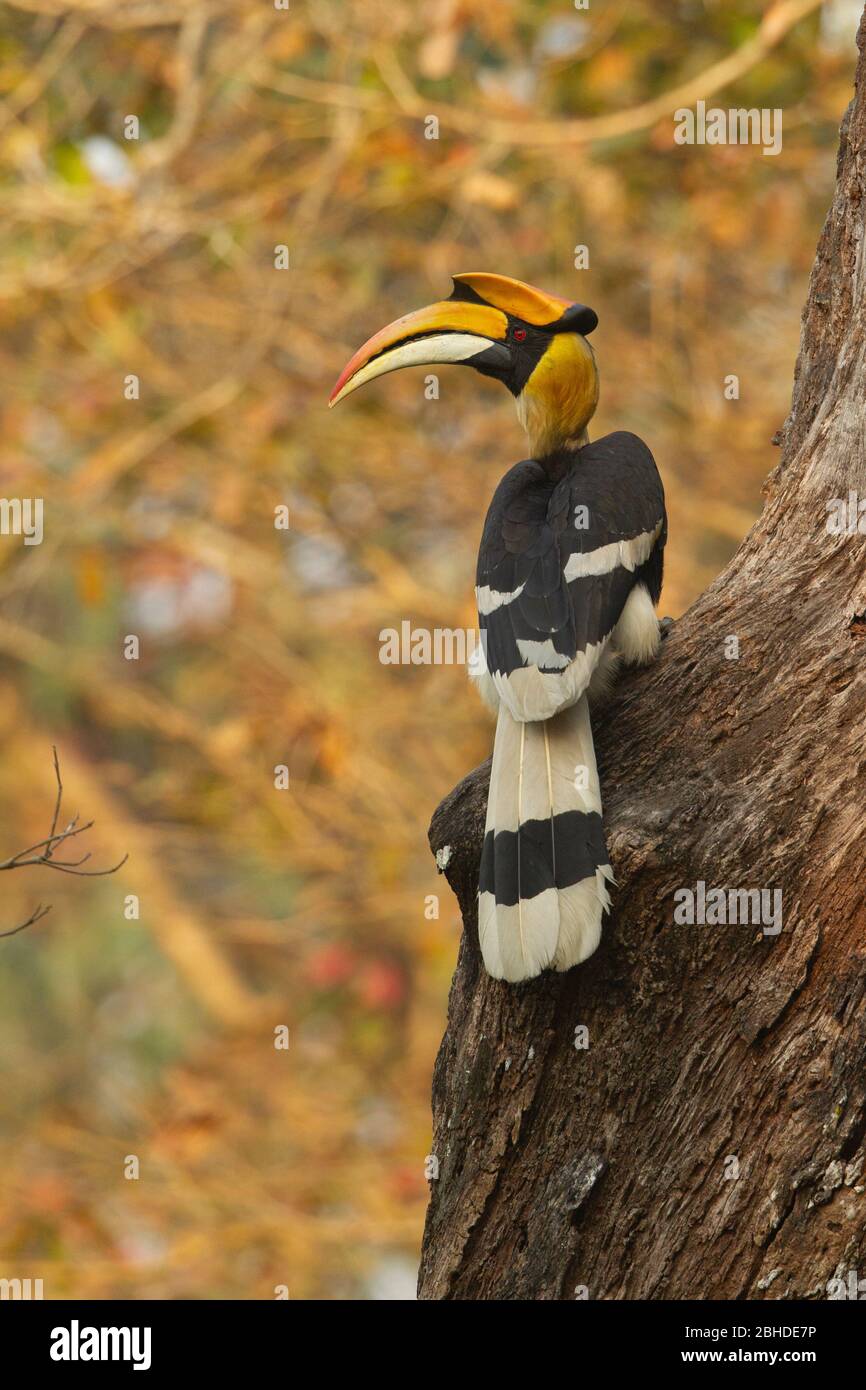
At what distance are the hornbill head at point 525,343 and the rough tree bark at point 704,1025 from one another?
803 millimetres

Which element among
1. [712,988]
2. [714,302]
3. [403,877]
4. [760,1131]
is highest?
[714,302]

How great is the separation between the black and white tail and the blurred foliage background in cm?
348

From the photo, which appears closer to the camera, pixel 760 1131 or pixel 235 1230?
pixel 760 1131

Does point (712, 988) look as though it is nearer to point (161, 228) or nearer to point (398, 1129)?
point (161, 228)

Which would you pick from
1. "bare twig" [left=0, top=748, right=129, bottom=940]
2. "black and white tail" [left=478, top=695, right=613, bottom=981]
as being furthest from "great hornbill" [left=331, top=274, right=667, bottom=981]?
"bare twig" [left=0, top=748, right=129, bottom=940]

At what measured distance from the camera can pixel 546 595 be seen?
2678mm

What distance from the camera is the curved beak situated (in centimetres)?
293

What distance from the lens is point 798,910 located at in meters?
2.10

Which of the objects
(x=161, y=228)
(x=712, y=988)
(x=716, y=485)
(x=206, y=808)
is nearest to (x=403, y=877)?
(x=206, y=808)

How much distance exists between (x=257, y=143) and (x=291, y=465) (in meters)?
1.20

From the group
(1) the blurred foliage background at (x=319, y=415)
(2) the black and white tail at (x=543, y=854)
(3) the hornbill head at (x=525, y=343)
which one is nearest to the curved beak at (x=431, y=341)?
(3) the hornbill head at (x=525, y=343)

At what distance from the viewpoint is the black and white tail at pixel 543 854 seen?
84.1 inches

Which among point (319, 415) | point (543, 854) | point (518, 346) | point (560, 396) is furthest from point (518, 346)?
point (319, 415)

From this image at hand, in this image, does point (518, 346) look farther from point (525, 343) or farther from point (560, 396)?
point (560, 396)
